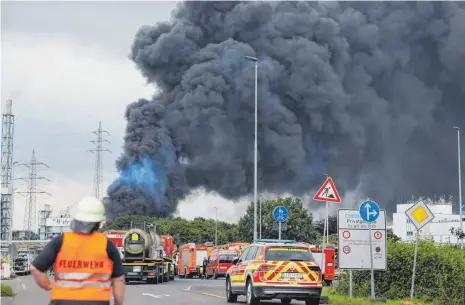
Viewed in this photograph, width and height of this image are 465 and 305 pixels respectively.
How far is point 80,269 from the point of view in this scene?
6160 millimetres

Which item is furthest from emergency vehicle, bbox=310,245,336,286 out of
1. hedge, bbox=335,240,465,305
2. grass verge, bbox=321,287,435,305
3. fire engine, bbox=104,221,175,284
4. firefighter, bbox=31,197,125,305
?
firefighter, bbox=31,197,125,305

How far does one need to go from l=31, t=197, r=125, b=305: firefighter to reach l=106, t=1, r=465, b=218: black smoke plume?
69.6 meters

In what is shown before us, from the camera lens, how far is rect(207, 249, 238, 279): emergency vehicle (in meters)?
46.9

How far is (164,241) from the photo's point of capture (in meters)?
42.0

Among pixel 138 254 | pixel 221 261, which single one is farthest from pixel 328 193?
pixel 221 261

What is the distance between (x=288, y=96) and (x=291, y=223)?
15.3m

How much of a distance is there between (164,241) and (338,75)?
171ft

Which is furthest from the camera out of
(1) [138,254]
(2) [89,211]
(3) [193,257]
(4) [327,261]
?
(3) [193,257]

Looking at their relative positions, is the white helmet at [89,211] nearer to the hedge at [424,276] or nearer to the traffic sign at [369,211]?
the hedge at [424,276]

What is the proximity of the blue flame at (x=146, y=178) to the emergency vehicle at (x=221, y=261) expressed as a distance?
92.5ft

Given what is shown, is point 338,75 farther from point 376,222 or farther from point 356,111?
point 376,222

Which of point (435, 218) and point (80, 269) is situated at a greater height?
point (435, 218)

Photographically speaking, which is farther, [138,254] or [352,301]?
[138,254]

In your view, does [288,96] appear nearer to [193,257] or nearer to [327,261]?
[193,257]
